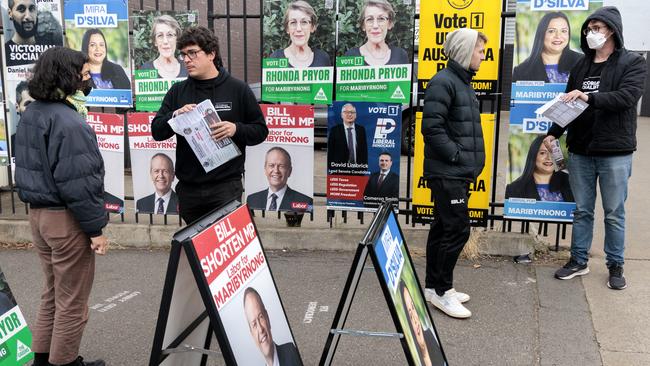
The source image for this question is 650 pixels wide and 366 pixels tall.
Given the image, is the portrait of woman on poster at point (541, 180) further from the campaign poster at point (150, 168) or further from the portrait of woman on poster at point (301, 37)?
the campaign poster at point (150, 168)

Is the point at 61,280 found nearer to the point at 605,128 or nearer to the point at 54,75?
the point at 54,75

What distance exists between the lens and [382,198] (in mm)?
5195

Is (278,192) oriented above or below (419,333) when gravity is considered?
above

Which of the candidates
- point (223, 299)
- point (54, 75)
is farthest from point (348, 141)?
point (223, 299)

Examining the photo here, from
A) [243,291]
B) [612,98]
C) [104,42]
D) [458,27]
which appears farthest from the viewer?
[104,42]

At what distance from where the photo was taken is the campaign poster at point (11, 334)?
9.11 ft

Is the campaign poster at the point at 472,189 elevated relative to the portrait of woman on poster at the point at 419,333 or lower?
elevated

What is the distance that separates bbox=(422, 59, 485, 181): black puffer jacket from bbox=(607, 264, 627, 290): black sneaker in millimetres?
1507

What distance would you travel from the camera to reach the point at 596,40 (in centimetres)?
416

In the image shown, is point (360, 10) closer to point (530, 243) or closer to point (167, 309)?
point (530, 243)

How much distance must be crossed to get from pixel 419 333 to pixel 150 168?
3545mm

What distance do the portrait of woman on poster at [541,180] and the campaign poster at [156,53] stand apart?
308cm

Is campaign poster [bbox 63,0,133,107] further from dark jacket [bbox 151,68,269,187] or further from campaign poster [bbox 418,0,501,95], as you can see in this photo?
campaign poster [bbox 418,0,501,95]

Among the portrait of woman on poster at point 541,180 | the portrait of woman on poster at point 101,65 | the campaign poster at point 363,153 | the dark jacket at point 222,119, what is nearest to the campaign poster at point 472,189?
the campaign poster at point 363,153
